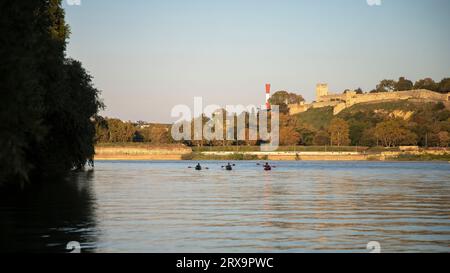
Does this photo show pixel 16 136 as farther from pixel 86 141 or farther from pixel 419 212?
pixel 86 141

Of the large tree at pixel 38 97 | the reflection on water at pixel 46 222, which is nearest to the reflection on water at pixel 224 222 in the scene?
the reflection on water at pixel 46 222

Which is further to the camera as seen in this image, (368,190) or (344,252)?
(368,190)

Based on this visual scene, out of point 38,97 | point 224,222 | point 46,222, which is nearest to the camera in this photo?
point 38,97

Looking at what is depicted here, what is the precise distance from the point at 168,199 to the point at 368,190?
19573mm

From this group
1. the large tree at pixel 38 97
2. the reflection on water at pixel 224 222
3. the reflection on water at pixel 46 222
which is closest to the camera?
the large tree at pixel 38 97

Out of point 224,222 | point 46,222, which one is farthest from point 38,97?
point 224,222

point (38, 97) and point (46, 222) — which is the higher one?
point (38, 97)

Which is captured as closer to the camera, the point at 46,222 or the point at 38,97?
the point at 38,97

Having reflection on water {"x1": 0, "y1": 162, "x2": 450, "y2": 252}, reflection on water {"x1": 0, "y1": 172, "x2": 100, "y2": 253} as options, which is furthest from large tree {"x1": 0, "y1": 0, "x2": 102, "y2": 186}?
reflection on water {"x1": 0, "y1": 162, "x2": 450, "y2": 252}

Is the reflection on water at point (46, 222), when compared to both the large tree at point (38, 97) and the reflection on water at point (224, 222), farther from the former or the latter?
the large tree at point (38, 97)

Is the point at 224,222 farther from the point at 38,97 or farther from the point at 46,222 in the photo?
the point at 38,97

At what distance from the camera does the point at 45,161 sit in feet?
185

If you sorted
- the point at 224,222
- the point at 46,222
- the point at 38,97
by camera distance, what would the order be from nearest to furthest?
1. the point at 38,97
2. the point at 46,222
3. the point at 224,222
